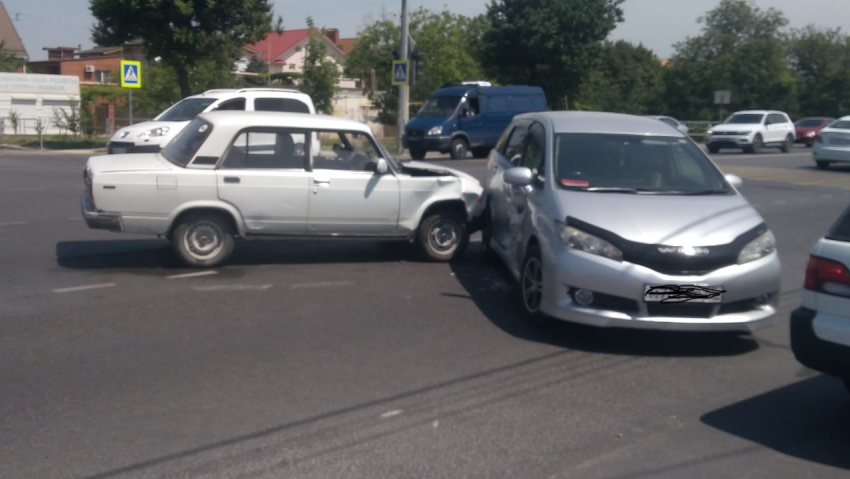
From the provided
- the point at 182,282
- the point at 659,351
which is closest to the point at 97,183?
the point at 182,282

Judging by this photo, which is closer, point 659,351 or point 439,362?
point 439,362

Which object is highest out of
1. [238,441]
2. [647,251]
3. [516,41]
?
[516,41]

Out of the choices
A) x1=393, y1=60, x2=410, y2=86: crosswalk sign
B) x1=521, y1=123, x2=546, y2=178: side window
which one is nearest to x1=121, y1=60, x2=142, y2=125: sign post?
x1=393, y1=60, x2=410, y2=86: crosswalk sign

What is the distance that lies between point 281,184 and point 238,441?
4.85 m

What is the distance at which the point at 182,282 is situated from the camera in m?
9.24

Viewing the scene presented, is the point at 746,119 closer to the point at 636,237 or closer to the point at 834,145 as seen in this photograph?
the point at 834,145

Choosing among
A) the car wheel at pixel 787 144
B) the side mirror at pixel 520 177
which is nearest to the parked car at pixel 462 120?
the car wheel at pixel 787 144

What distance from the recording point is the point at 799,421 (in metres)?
5.83

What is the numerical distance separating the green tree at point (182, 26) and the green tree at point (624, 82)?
17932 millimetres

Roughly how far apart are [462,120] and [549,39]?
15444 mm

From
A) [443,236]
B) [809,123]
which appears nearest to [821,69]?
[809,123]

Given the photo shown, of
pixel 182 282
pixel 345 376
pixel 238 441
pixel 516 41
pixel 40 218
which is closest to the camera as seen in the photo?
pixel 238 441

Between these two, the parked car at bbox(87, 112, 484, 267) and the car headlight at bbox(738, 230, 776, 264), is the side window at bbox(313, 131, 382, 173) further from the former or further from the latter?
the car headlight at bbox(738, 230, 776, 264)

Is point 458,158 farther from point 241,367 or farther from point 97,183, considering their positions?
point 241,367
